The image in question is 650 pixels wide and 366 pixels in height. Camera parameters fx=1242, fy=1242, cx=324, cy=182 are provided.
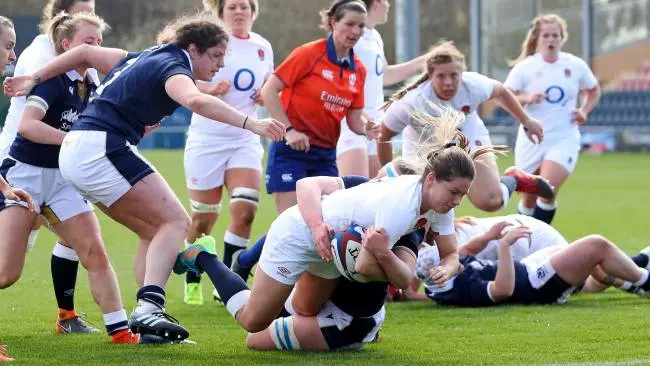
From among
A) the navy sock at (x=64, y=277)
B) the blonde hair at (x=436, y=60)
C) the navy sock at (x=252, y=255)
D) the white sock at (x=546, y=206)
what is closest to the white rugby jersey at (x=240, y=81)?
the blonde hair at (x=436, y=60)

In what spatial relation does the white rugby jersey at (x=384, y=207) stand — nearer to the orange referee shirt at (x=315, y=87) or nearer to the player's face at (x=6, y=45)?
the player's face at (x=6, y=45)

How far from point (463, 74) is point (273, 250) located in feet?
11.0

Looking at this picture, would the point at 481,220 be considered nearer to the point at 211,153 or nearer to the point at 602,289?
the point at 602,289

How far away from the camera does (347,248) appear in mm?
5742

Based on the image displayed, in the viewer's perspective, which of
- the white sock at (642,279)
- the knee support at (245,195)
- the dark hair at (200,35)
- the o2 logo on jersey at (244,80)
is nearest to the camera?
the dark hair at (200,35)

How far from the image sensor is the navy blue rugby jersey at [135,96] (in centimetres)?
625

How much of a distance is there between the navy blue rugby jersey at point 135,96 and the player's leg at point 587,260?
2728 mm

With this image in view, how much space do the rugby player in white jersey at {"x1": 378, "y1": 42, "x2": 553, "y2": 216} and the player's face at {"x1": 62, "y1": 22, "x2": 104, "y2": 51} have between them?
249 centimetres

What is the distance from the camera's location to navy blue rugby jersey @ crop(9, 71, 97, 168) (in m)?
6.75

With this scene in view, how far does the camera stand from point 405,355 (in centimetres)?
616

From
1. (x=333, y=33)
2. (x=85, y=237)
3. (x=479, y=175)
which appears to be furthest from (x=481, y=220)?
(x=85, y=237)

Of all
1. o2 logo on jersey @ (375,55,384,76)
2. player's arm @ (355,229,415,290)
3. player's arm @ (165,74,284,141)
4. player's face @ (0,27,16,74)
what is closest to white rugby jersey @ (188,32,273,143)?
o2 logo on jersey @ (375,55,384,76)

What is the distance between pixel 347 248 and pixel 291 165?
3.02 metres

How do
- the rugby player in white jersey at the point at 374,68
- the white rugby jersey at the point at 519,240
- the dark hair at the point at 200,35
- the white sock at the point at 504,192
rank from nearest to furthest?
the dark hair at the point at 200,35 < the white rugby jersey at the point at 519,240 < the white sock at the point at 504,192 < the rugby player in white jersey at the point at 374,68
